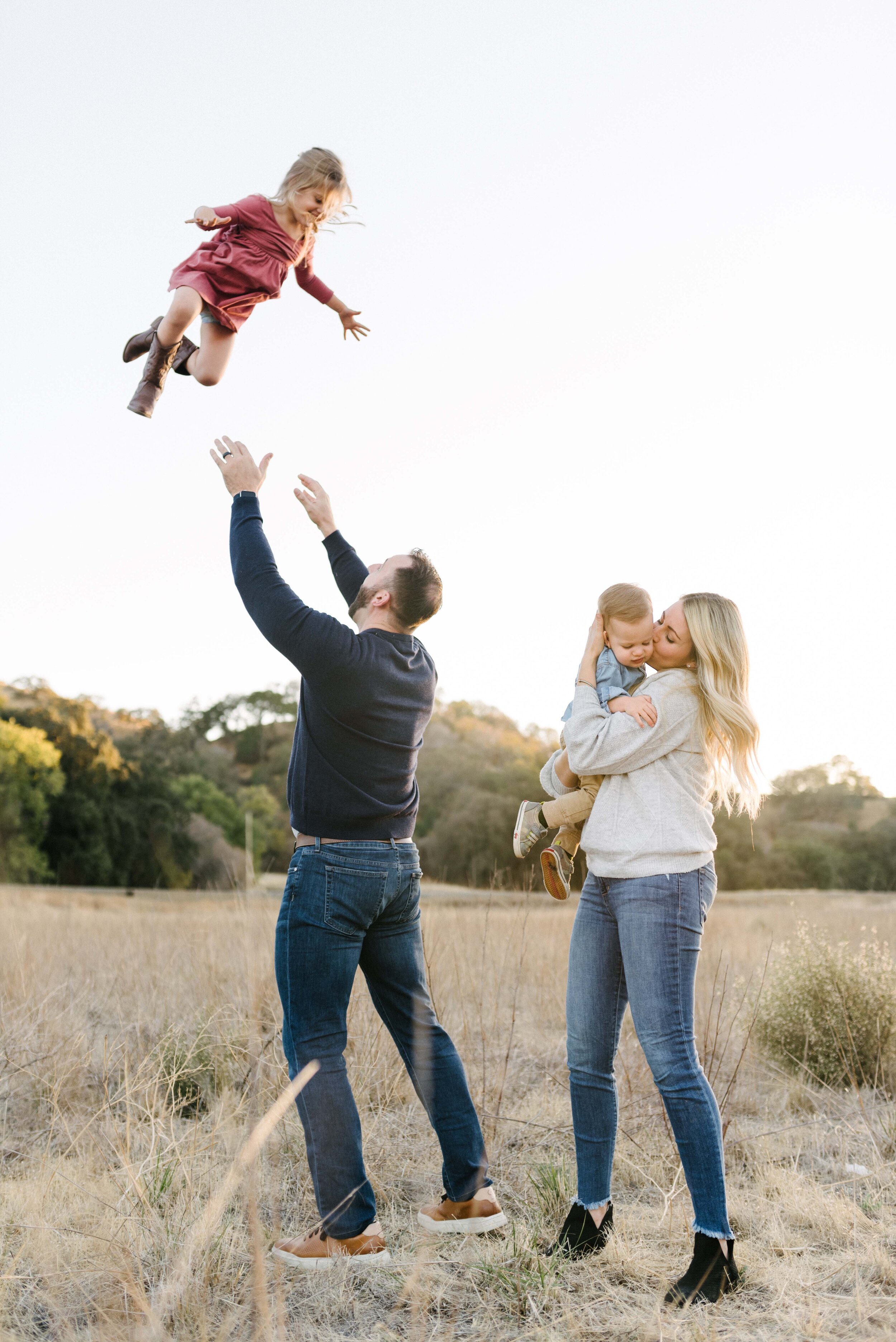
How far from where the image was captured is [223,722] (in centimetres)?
4706

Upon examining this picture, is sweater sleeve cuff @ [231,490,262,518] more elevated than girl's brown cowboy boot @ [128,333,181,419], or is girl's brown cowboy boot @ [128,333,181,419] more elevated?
girl's brown cowboy boot @ [128,333,181,419]

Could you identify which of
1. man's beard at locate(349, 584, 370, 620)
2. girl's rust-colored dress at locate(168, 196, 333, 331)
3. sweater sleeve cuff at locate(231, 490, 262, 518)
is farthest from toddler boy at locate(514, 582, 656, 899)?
girl's rust-colored dress at locate(168, 196, 333, 331)

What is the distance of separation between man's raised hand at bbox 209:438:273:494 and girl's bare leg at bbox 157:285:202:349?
849mm

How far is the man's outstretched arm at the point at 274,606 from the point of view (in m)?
2.77

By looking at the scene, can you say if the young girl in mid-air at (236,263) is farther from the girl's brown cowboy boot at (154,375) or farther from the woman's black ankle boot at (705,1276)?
the woman's black ankle boot at (705,1276)

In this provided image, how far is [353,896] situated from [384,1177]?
5.11 ft

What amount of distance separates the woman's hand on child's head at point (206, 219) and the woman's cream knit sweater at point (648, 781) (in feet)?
6.94

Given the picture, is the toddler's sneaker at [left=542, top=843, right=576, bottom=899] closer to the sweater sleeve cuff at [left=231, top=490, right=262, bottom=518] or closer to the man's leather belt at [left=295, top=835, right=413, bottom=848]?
the man's leather belt at [left=295, top=835, right=413, bottom=848]

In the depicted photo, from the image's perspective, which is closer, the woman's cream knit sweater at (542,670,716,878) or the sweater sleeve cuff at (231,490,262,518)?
the woman's cream knit sweater at (542,670,716,878)

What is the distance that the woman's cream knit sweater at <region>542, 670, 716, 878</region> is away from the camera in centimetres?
269

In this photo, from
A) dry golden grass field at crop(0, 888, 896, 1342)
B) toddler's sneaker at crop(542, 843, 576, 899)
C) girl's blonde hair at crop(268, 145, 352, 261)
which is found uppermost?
girl's blonde hair at crop(268, 145, 352, 261)

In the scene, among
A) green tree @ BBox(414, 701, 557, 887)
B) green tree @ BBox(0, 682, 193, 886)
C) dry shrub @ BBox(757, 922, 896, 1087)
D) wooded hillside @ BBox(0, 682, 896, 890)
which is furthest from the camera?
green tree @ BBox(0, 682, 193, 886)

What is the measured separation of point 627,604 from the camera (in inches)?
113

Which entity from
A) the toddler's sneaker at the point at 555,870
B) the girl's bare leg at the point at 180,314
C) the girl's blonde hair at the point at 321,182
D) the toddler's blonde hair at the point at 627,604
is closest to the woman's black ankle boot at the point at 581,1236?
the toddler's sneaker at the point at 555,870
